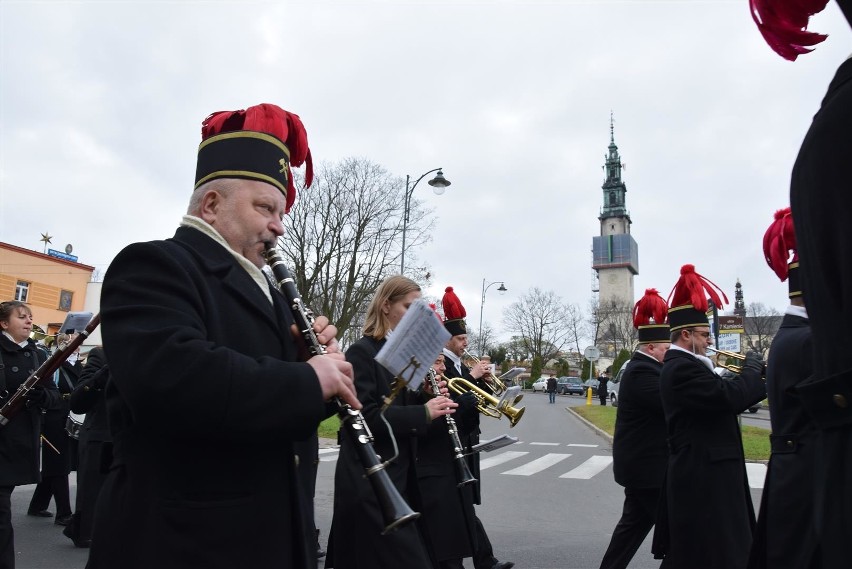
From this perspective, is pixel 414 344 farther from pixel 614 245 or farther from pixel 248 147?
pixel 614 245

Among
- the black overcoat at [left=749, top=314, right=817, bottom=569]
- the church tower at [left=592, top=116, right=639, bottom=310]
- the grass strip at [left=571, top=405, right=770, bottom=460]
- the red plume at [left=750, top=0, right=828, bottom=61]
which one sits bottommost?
the grass strip at [left=571, top=405, right=770, bottom=460]

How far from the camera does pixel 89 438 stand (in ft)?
23.1

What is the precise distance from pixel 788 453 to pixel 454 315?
4292 millimetres

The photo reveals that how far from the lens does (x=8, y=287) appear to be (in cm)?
3978

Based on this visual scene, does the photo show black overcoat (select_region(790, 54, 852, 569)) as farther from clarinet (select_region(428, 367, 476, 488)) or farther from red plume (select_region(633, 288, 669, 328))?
red plume (select_region(633, 288, 669, 328))

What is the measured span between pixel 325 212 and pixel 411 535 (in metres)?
28.9

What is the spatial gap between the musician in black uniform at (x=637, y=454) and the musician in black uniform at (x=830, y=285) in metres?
4.27

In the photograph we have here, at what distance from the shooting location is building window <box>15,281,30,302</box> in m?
40.8

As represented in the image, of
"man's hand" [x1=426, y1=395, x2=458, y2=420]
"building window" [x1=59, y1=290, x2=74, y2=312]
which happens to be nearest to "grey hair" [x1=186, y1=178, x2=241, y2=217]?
"man's hand" [x1=426, y1=395, x2=458, y2=420]

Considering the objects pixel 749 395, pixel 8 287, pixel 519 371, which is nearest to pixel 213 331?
pixel 749 395

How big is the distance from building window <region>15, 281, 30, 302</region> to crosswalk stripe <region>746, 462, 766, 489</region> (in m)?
41.3

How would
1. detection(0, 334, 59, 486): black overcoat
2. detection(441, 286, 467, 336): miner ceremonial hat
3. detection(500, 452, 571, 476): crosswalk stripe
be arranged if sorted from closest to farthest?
detection(0, 334, 59, 486): black overcoat, detection(441, 286, 467, 336): miner ceremonial hat, detection(500, 452, 571, 476): crosswalk stripe

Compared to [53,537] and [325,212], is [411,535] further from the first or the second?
[325,212]

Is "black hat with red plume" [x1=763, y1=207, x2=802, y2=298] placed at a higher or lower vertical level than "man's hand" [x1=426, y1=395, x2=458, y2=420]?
higher
